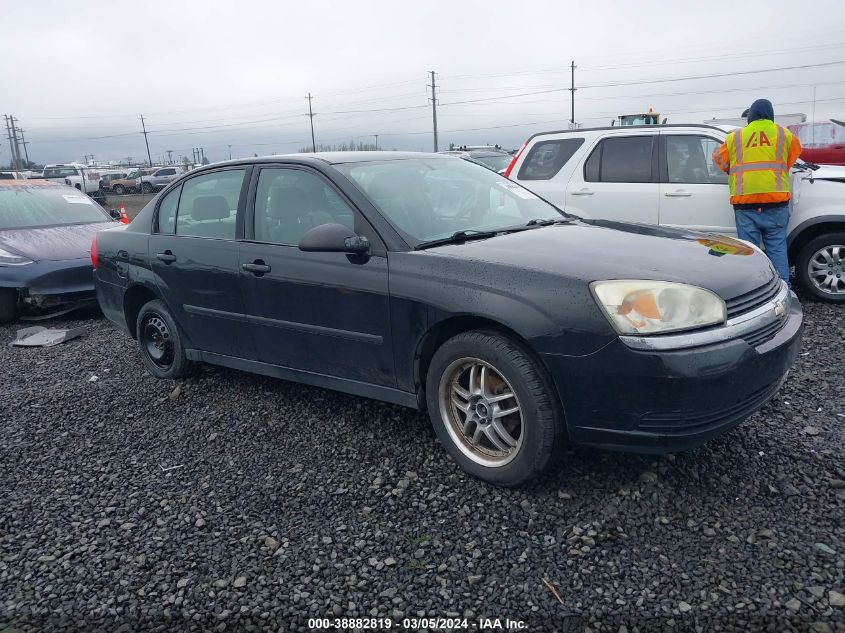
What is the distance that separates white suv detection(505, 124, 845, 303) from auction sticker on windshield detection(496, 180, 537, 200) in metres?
2.01

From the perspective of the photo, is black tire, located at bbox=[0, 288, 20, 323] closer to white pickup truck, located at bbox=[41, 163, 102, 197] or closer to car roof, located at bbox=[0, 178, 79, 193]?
car roof, located at bbox=[0, 178, 79, 193]

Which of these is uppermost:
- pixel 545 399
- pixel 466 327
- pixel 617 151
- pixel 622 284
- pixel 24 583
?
pixel 617 151

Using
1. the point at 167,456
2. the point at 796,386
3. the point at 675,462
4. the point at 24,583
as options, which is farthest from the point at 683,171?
the point at 24,583

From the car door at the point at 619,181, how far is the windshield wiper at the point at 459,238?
366cm

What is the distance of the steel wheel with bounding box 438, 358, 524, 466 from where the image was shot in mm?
3176

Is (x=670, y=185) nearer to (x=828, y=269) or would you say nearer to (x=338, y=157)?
(x=828, y=269)

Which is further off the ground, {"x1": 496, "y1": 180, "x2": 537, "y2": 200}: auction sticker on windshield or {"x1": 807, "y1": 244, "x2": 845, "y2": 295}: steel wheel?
{"x1": 496, "y1": 180, "x2": 537, "y2": 200}: auction sticker on windshield

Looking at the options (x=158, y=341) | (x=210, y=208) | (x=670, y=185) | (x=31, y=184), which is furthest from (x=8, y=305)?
(x=670, y=185)

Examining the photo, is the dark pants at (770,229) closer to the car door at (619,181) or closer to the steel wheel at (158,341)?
the car door at (619,181)

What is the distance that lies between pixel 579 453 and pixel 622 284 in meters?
1.06

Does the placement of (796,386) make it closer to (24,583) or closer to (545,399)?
(545,399)

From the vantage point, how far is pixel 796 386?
4285 millimetres

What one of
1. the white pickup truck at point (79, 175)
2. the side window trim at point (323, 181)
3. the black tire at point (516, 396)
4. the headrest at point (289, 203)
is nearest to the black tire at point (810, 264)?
the black tire at point (516, 396)

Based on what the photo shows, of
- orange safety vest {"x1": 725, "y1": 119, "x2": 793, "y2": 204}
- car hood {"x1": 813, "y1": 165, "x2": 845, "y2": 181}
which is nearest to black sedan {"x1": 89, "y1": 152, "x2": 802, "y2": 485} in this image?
orange safety vest {"x1": 725, "y1": 119, "x2": 793, "y2": 204}
